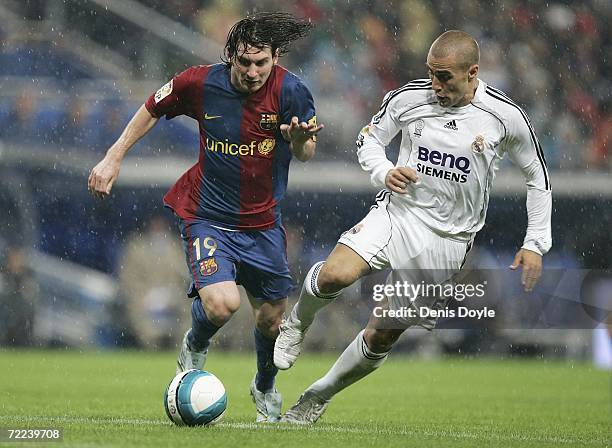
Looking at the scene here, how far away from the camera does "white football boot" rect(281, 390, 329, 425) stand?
6.63m

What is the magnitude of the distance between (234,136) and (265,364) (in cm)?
145

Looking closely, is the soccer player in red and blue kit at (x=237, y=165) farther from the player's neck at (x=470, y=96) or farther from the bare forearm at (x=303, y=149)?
the player's neck at (x=470, y=96)

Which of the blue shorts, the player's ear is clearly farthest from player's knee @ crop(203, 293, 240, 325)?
the player's ear

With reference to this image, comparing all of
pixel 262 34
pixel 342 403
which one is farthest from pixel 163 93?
pixel 342 403

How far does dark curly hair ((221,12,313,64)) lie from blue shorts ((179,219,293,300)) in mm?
1040

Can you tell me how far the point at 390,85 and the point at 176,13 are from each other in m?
3.48

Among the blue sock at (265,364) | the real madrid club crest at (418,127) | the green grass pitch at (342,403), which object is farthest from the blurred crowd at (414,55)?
the real madrid club crest at (418,127)

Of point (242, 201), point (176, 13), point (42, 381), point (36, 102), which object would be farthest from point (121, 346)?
point (242, 201)

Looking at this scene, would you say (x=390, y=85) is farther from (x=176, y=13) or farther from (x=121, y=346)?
(x=121, y=346)

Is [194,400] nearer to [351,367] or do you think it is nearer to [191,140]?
[351,367]

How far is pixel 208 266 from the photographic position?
6.41m

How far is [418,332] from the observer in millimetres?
15773

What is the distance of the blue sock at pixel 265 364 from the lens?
687 cm

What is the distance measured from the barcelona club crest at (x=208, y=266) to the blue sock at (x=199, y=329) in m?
0.29
